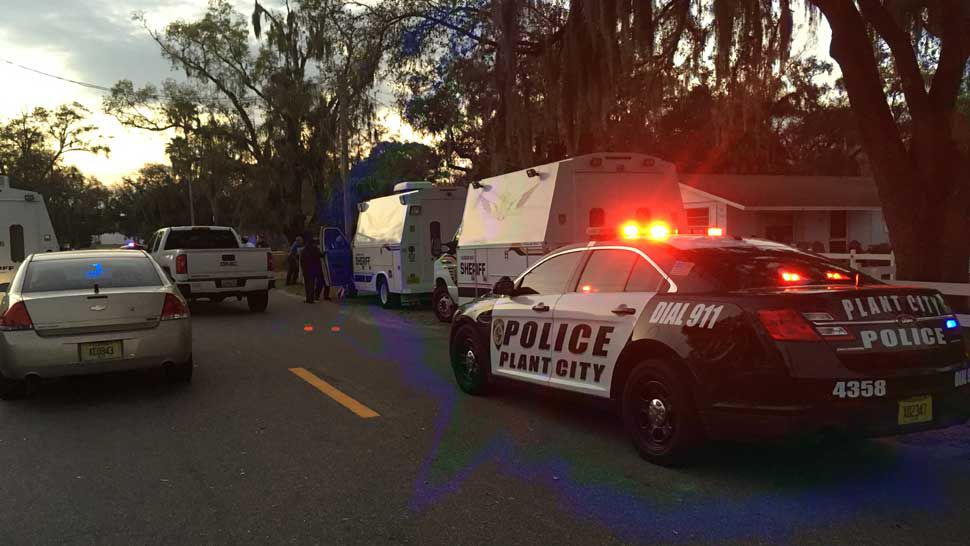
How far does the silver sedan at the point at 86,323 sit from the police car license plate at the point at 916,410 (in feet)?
20.9

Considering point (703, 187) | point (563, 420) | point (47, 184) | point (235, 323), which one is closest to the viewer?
point (563, 420)

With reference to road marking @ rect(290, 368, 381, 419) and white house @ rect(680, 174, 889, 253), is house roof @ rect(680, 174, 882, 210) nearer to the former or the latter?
white house @ rect(680, 174, 889, 253)

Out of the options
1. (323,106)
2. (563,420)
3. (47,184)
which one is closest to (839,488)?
(563,420)

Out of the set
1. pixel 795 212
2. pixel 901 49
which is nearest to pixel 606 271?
pixel 901 49

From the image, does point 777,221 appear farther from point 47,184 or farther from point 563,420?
point 47,184

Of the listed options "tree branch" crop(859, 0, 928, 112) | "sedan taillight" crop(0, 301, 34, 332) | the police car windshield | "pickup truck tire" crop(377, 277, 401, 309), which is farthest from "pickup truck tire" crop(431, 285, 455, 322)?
the police car windshield

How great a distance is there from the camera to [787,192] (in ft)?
81.5

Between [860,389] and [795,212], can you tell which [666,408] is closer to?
[860,389]

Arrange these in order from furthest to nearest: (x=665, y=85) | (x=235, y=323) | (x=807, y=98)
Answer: (x=807, y=98), (x=235, y=323), (x=665, y=85)

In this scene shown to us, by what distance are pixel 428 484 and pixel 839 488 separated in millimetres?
2483

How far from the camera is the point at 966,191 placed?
A: 9031mm

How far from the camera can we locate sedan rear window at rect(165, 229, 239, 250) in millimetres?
16516

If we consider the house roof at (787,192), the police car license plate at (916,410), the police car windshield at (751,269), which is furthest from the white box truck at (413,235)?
the house roof at (787,192)

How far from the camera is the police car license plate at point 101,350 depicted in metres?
6.80
